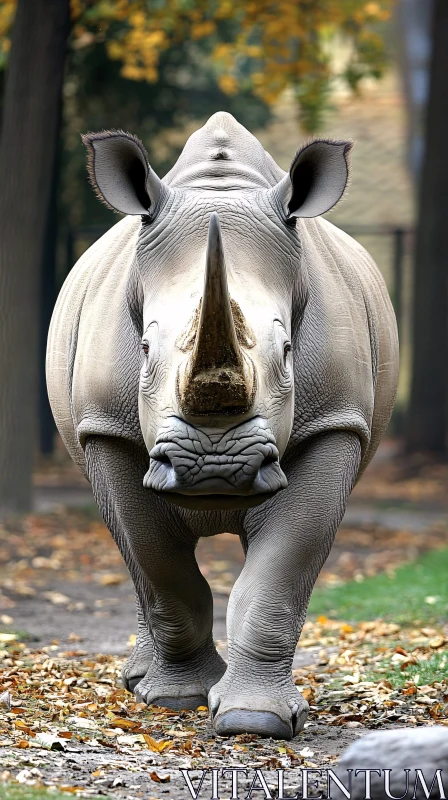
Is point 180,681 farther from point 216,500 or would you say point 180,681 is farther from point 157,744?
point 216,500

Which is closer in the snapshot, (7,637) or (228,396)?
(228,396)

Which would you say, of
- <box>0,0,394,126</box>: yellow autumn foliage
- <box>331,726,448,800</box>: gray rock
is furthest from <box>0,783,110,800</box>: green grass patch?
<box>0,0,394,126</box>: yellow autumn foliage

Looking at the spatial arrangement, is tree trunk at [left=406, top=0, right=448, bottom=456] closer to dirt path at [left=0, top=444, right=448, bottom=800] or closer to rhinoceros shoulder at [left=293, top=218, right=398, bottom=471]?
dirt path at [left=0, top=444, right=448, bottom=800]

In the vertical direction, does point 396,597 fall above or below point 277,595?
below

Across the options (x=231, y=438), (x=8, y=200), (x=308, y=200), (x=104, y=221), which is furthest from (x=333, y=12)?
(x=231, y=438)

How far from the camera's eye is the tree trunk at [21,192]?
39.2ft

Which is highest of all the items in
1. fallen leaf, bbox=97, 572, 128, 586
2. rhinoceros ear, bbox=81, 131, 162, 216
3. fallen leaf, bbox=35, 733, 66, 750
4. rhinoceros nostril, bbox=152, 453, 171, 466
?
rhinoceros ear, bbox=81, 131, 162, 216

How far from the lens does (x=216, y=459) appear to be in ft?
15.0

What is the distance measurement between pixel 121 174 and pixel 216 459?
54.7 inches

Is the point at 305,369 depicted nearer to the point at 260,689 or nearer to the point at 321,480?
the point at 321,480

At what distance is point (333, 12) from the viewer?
52.3ft

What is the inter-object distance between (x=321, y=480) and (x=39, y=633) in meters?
3.19

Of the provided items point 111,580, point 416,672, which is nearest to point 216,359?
point 416,672

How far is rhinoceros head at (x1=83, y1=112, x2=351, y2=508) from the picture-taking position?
14.7 ft
